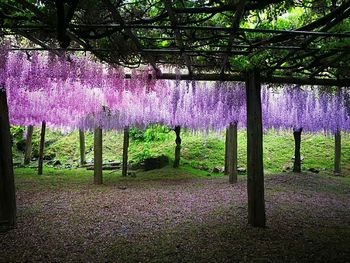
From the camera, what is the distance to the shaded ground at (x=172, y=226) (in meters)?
4.09

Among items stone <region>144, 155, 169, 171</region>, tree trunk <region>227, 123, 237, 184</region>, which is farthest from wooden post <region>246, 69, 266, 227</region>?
stone <region>144, 155, 169, 171</region>

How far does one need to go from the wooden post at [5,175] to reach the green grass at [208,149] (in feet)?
34.3

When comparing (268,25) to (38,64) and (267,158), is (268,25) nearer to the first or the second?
(38,64)

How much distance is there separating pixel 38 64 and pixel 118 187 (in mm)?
5040

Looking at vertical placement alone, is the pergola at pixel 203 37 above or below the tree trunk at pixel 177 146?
above

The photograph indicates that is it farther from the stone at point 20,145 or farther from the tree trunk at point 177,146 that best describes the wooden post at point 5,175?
the stone at point 20,145

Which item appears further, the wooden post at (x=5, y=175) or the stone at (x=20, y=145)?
the stone at (x=20, y=145)

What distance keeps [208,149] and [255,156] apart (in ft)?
42.5

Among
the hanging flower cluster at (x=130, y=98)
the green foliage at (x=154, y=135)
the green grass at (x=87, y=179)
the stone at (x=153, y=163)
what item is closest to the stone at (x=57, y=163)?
the green foliage at (x=154, y=135)

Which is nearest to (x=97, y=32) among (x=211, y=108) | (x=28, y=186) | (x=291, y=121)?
(x=211, y=108)

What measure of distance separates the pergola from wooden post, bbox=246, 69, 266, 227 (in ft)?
0.05

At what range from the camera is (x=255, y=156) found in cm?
534

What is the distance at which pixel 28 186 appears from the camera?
975cm

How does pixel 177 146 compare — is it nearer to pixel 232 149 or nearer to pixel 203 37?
pixel 232 149
